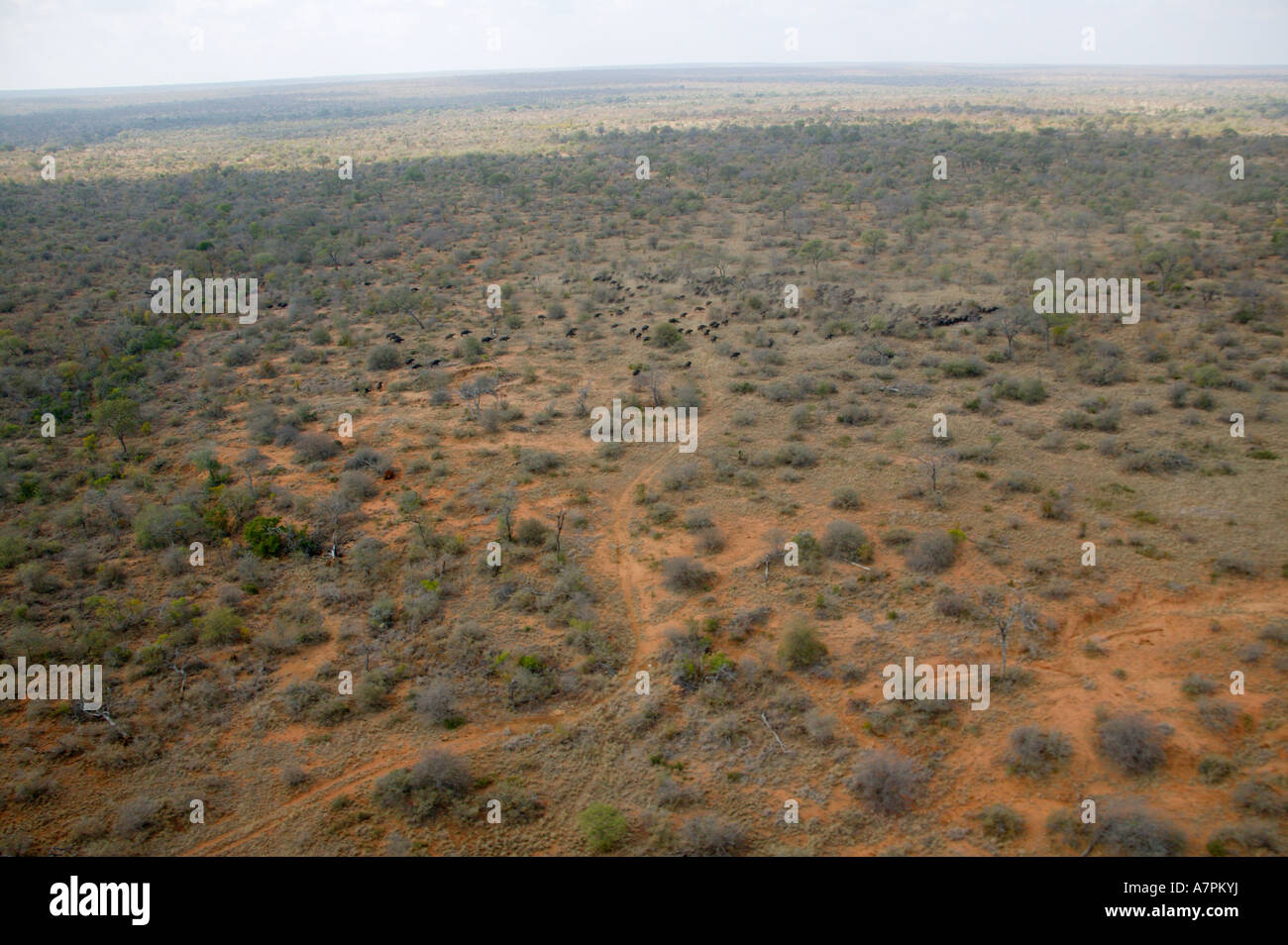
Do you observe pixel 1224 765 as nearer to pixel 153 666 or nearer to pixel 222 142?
pixel 153 666

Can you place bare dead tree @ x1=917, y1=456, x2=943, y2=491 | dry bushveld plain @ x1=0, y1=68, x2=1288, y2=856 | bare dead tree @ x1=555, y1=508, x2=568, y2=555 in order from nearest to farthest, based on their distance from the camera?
dry bushveld plain @ x1=0, y1=68, x2=1288, y2=856 < bare dead tree @ x1=555, y1=508, x2=568, y2=555 < bare dead tree @ x1=917, y1=456, x2=943, y2=491

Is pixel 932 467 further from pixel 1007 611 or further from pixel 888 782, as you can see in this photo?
pixel 888 782

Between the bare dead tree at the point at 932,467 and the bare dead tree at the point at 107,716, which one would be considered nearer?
the bare dead tree at the point at 107,716

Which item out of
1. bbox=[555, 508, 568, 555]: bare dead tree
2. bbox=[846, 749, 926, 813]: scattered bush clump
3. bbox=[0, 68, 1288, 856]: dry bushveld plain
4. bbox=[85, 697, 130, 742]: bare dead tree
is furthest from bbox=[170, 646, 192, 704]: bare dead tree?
bbox=[846, 749, 926, 813]: scattered bush clump

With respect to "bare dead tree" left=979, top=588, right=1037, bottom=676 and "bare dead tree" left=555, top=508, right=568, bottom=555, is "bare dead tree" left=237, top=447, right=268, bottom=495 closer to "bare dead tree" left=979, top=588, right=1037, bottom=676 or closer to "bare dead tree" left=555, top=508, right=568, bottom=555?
"bare dead tree" left=555, top=508, right=568, bottom=555

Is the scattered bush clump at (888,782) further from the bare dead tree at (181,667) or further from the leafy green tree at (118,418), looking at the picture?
the leafy green tree at (118,418)

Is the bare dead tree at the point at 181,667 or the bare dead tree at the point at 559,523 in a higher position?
the bare dead tree at the point at 559,523

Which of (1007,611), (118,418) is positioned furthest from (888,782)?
(118,418)

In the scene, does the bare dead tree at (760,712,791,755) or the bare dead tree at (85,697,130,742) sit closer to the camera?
the bare dead tree at (760,712,791,755)

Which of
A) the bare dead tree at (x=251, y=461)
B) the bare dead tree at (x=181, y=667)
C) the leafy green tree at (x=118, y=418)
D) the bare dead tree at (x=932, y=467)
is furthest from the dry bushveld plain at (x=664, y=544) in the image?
the bare dead tree at (x=251, y=461)
